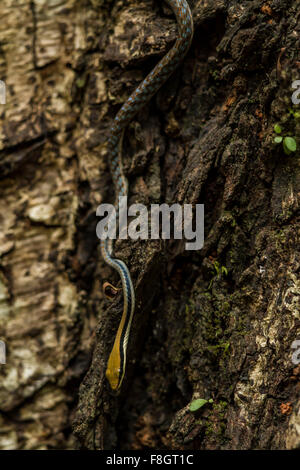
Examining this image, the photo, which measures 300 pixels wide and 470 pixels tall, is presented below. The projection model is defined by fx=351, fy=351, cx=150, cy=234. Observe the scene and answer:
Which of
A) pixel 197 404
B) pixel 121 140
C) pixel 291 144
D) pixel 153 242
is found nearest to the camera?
pixel 291 144

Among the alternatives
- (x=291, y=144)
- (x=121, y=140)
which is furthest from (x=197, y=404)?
(x=121, y=140)

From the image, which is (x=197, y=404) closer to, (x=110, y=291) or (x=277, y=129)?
(x=110, y=291)

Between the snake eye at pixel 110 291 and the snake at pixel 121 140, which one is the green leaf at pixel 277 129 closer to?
the snake at pixel 121 140

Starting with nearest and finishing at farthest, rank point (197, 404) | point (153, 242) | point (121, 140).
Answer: point (197, 404) < point (153, 242) < point (121, 140)

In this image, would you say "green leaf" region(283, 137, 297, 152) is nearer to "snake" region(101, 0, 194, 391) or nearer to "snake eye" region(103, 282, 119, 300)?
"snake" region(101, 0, 194, 391)

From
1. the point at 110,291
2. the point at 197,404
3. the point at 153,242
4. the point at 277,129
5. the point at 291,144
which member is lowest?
the point at 197,404
